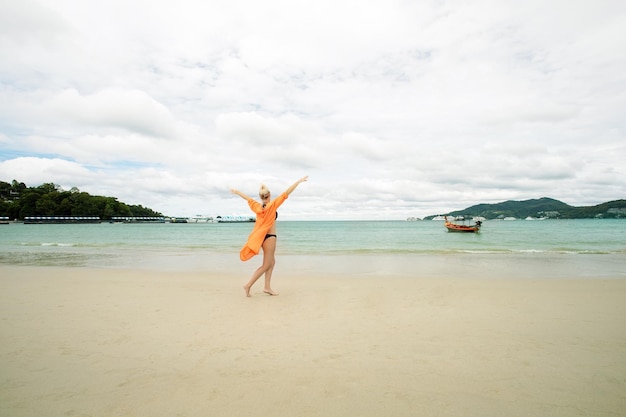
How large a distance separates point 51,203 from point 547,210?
235 m

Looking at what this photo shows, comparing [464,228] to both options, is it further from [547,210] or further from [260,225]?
[547,210]

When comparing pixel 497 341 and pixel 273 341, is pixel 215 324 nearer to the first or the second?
pixel 273 341

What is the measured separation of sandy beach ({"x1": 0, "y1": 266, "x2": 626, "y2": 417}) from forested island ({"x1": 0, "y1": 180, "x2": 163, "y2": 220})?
519 ft

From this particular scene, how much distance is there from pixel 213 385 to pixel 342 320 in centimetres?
268

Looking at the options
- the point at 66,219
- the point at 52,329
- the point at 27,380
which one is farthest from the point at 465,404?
the point at 66,219

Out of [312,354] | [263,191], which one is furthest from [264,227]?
[312,354]

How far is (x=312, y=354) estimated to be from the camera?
3996 mm

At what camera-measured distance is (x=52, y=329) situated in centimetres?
498

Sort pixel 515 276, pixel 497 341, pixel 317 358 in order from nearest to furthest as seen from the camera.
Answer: pixel 317 358 < pixel 497 341 < pixel 515 276

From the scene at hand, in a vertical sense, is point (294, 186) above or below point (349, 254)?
above

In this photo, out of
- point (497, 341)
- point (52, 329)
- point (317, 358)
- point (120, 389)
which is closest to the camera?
point (120, 389)

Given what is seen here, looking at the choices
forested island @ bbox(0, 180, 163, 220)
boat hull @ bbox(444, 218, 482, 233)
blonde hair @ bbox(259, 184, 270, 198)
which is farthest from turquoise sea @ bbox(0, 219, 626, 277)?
forested island @ bbox(0, 180, 163, 220)

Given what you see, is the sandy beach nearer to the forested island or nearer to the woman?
the woman

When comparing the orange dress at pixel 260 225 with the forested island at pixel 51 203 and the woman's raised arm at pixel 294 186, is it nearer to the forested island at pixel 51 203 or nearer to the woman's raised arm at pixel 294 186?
the woman's raised arm at pixel 294 186
